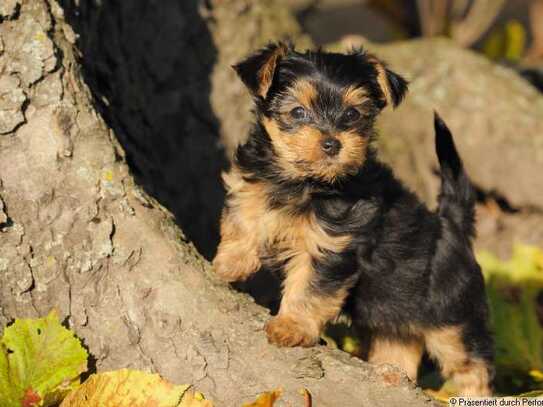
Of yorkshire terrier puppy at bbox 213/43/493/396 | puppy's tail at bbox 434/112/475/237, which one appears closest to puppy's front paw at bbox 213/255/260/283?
yorkshire terrier puppy at bbox 213/43/493/396

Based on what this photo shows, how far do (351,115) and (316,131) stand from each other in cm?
29

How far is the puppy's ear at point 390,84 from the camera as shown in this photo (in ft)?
14.9

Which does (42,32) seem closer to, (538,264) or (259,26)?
(259,26)

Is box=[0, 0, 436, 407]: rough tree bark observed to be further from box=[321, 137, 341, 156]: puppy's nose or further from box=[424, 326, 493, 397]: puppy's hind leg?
box=[424, 326, 493, 397]: puppy's hind leg

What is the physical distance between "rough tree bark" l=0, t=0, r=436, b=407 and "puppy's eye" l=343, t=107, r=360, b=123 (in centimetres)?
119

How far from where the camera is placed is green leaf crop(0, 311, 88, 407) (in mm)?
3600

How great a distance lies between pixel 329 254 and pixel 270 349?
2.13ft

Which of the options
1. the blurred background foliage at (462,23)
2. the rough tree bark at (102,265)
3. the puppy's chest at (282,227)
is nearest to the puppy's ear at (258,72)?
the puppy's chest at (282,227)

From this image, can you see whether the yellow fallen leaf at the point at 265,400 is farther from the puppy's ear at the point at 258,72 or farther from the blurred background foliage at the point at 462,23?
the blurred background foliage at the point at 462,23

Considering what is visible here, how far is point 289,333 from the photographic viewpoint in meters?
4.02

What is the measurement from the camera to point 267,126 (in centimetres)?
442

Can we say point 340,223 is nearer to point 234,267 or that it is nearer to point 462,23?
point 234,267

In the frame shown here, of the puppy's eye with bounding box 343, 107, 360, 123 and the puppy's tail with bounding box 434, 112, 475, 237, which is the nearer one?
the puppy's eye with bounding box 343, 107, 360, 123

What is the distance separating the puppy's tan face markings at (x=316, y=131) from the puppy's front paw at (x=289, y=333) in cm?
82
